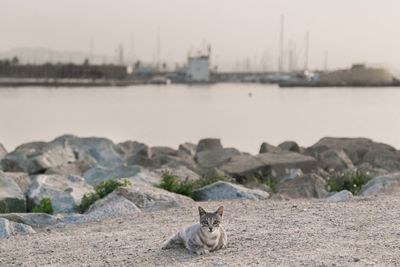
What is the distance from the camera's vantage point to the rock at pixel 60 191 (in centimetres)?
1180

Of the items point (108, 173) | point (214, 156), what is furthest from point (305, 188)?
point (214, 156)

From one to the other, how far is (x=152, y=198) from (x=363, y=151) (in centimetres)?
1115

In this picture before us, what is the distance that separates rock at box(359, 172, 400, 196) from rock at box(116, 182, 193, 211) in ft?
9.07

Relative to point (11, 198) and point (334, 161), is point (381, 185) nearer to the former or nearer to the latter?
point (11, 198)

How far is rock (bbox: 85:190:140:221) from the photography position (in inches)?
406

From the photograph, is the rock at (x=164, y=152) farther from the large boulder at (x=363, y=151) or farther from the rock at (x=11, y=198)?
the rock at (x=11, y=198)

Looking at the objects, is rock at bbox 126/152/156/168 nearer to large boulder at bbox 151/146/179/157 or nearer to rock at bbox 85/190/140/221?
large boulder at bbox 151/146/179/157

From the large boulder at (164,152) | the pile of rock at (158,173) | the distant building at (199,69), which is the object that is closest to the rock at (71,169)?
the pile of rock at (158,173)

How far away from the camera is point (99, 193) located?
1192 cm

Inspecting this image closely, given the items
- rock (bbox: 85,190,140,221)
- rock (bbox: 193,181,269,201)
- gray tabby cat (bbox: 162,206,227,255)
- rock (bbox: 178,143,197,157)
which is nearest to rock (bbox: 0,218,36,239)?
rock (bbox: 85,190,140,221)

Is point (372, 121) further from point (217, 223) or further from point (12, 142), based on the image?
point (217, 223)

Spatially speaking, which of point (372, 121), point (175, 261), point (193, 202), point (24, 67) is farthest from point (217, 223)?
point (24, 67)

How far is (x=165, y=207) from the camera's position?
10.6 m

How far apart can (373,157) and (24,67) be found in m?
140
